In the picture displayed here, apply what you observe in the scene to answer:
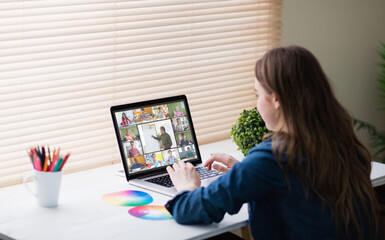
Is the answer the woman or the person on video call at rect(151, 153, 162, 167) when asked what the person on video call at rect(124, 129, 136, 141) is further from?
the woman

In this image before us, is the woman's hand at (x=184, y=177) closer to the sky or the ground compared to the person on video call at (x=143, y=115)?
closer to the ground

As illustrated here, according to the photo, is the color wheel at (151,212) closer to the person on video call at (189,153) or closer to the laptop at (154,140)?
the laptop at (154,140)

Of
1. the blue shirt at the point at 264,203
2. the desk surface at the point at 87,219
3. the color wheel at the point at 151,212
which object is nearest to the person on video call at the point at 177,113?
the desk surface at the point at 87,219

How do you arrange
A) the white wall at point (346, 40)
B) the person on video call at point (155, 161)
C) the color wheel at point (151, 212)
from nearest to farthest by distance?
1. the color wheel at point (151, 212)
2. the person on video call at point (155, 161)
3. the white wall at point (346, 40)

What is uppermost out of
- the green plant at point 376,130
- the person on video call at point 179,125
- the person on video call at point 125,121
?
the person on video call at point 125,121

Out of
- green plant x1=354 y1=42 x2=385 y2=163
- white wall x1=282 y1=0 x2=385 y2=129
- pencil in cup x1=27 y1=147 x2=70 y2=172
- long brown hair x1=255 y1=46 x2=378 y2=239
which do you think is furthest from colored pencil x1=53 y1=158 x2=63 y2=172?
green plant x1=354 y1=42 x2=385 y2=163

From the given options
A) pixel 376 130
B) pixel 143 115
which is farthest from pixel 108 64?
pixel 376 130

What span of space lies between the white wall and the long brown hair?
1.39 m

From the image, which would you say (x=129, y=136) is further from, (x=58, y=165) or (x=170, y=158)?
(x=58, y=165)

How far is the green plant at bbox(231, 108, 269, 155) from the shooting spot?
2.08 meters

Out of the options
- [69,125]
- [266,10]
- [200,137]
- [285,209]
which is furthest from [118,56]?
[285,209]

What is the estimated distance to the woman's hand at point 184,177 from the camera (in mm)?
1657

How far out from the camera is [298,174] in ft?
4.53

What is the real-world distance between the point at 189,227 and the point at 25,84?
0.95 metres
